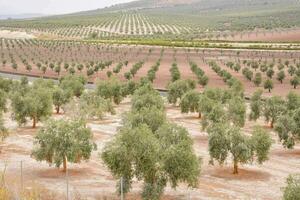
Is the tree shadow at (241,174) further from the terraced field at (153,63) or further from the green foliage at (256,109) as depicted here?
the terraced field at (153,63)

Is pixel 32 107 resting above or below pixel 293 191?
below

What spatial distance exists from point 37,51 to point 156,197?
139m

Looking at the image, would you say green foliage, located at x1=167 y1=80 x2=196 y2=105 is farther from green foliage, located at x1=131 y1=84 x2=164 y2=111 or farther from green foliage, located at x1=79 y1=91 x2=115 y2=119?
green foliage, located at x1=131 y1=84 x2=164 y2=111

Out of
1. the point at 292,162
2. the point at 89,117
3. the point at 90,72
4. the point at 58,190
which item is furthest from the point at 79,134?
the point at 90,72

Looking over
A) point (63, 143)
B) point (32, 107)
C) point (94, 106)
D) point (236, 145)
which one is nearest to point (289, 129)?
point (236, 145)

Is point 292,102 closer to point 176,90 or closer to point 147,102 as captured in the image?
point 147,102

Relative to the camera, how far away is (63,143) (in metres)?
45.2

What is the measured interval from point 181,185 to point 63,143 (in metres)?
9.75

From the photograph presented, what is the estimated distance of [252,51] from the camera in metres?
161

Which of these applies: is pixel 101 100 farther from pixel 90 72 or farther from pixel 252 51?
pixel 252 51

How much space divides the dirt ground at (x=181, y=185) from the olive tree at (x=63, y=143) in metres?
1.74

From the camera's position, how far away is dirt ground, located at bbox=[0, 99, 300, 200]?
1666 inches

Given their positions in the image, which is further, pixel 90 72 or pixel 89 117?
pixel 90 72

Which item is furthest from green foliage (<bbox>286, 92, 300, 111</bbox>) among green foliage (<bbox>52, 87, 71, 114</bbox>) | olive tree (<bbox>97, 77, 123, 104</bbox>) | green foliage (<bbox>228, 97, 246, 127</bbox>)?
green foliage (<bbox>52, 87, 71, 114</bbox>)
